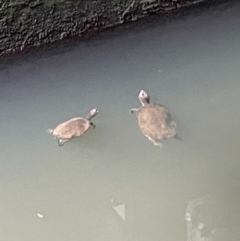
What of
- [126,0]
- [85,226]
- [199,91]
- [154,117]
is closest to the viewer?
[85,226]

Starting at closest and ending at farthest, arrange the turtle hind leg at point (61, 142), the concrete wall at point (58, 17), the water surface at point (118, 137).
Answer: the water surface at point (118, 137)
the turtle hind leg at point (61, 142)
the concrete wall at point (58, 17)

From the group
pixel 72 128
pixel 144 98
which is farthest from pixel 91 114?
pixel 144 98

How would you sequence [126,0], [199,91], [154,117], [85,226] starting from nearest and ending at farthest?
[85,226] < [154,117] < [199,91] < [126,0]

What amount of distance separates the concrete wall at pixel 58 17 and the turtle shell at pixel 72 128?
20.0 inches

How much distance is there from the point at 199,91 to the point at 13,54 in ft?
2.84

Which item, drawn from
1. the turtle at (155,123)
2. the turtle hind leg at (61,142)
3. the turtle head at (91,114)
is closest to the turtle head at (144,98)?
the turtle at (155,123)

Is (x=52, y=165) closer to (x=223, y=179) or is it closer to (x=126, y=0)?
(x=223, y=179)

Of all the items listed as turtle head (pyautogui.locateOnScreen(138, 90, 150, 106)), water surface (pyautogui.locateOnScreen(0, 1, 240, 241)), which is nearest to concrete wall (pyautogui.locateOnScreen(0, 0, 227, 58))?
water surface (pyautogui.locateOnScreen(0, 1, 240, 241))

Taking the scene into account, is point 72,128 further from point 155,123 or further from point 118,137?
point 155,123

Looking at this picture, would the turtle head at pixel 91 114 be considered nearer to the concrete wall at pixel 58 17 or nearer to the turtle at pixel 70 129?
the turtle at pixel 70 129

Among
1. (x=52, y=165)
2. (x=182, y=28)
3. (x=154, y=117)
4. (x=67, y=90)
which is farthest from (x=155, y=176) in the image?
(x=182, y=28)

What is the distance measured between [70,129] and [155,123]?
1.13 feet

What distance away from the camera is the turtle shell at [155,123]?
7.23 ft

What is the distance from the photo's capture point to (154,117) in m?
2.24
